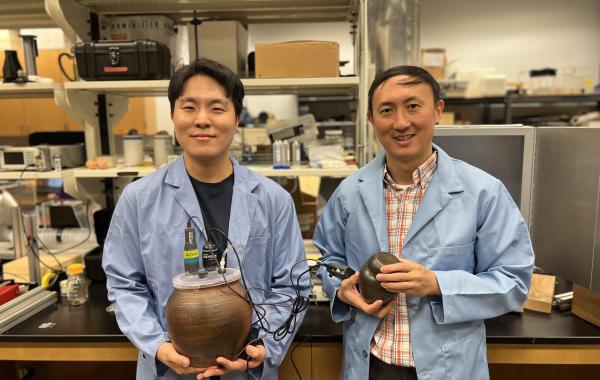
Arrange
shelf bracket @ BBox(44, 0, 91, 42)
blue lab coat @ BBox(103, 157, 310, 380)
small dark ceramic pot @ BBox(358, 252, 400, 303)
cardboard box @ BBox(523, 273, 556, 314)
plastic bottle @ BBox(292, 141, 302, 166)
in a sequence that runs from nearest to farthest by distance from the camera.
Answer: small dark ceramic pot @ BBox(358, 252, 400, 303) → blue lab coat @ BBox(103, 157, 310, 380) → cardboard box @ BBox(523, 273, 556, 314) → shelf bracket @ BBox(44, 0, 91, 42) → plastic bottle @ BBox(292, 141, 302, 166)

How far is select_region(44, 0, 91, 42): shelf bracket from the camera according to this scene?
5.68ft

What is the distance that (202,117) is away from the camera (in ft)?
3.54

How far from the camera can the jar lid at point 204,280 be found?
3.10ft

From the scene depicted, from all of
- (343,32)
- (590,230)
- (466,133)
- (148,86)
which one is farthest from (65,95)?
(343,32)

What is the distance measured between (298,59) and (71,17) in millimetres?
1098

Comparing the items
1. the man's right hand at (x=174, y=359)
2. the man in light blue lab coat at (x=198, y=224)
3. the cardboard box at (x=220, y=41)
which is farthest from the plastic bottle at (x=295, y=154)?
the man's right hand at (x=174, y=359)

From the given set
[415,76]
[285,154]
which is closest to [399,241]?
[415,76]

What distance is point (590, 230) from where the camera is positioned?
1.40 metres

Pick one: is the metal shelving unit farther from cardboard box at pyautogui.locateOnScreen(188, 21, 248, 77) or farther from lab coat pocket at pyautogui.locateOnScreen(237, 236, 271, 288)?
lab coat pocket at pyautogui.locateOnScreen(237, 236, 271, 288)

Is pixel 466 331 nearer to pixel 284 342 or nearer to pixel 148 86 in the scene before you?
pixel 284 342

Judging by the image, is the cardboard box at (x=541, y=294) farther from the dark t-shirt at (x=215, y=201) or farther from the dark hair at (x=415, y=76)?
the dark t-shirt at (x=215, y=201)

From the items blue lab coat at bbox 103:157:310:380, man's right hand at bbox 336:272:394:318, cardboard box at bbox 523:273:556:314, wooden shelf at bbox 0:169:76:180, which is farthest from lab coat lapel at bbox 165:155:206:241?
cardboard box at bbox 523:273:556:314

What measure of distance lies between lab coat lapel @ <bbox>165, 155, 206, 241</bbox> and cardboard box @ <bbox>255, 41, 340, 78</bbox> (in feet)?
2.37

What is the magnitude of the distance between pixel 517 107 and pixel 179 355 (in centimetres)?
473
